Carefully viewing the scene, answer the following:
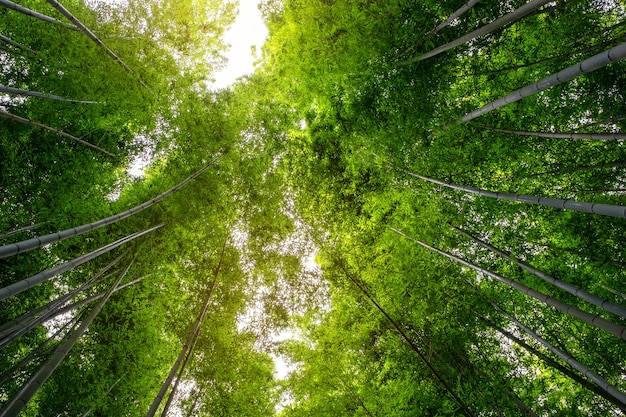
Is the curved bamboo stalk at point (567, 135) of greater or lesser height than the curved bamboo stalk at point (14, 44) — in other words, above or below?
below

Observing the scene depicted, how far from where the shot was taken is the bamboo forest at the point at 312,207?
179 inches

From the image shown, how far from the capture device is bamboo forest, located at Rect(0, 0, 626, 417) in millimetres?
4551

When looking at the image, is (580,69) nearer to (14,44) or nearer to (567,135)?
(567,135)

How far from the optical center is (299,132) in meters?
6.83

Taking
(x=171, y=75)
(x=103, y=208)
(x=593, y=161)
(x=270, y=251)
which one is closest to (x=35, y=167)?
(x=103, y=208)

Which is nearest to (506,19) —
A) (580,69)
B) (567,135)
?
(580,69)

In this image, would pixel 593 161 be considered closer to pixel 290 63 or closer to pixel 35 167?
pixel 290 63

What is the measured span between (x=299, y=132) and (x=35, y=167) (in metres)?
4.67

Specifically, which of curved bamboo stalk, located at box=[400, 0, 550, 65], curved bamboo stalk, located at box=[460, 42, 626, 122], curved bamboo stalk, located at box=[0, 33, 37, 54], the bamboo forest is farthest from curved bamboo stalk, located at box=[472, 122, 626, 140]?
curved bamboo stalk, located at box=[0, 33, 37, 54]

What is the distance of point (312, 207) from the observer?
6.18 m

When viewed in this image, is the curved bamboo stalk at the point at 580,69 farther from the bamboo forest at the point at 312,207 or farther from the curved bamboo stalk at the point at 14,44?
the curved bamboo stalk at the point at 14,44

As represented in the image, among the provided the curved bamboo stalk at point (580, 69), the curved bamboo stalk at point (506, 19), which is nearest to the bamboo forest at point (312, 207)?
the curved bamboo stalk at point (506, 19)

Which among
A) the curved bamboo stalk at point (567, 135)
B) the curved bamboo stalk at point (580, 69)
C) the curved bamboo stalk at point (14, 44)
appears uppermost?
the curved bamboo stalk at point (14, 44)

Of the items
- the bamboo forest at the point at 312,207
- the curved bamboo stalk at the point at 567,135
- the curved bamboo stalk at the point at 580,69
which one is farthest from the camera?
the bamboo forest at the point at 312,207
